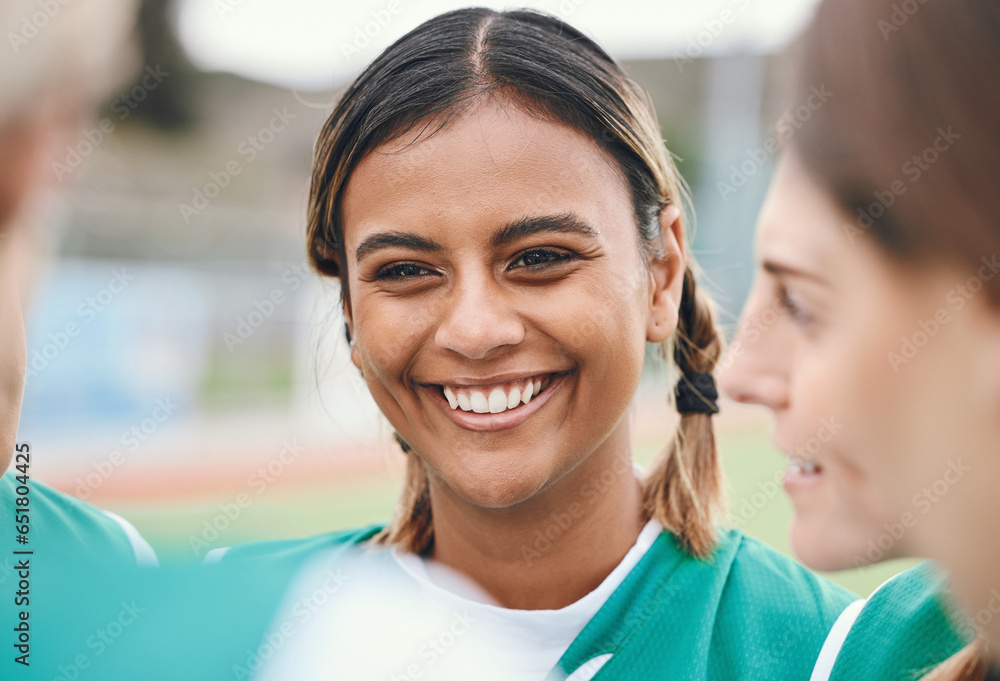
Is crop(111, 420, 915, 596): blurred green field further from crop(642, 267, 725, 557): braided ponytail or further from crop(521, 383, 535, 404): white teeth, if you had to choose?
crop(521, 383, 535, 404): white teeth

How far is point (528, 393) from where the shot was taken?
1388 mm

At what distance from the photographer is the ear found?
153 centimetres

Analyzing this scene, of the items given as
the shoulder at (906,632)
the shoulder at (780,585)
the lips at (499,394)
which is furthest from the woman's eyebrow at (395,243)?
the shoulder at (906,632)

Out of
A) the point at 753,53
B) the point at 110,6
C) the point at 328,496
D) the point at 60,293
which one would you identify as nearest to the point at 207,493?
the point at 328,496

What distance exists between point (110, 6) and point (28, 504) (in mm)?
862

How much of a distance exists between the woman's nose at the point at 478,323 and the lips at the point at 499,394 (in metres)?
0.08

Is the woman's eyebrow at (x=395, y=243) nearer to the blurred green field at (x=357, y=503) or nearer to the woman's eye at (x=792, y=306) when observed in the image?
the woman's eye at (x=792, y=306)

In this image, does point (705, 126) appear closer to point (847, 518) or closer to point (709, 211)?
point (709, 211)

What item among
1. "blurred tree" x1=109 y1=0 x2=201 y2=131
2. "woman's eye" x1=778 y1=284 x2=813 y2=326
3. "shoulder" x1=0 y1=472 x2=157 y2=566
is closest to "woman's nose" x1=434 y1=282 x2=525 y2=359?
"woman's eye" x1=778 y1=284 x2=813 y2=326

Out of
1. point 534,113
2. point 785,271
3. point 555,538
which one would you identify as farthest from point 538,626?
point 534,113

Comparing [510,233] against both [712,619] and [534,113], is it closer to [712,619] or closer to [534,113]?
[534,113]

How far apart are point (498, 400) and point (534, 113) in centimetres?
48

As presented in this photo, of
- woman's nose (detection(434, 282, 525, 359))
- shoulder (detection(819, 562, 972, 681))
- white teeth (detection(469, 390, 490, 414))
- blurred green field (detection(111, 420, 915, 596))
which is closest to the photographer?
shoulder (detection(819, 562, 972, 681))

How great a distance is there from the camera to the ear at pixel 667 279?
153 cm
